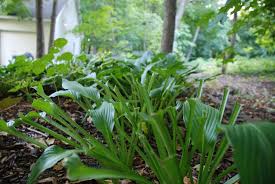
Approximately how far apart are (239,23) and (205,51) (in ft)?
67.0

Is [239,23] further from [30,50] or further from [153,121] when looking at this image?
[30,50]

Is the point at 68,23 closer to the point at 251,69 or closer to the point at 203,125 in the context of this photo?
the point at 251,69

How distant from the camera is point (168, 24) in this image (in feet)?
12.3

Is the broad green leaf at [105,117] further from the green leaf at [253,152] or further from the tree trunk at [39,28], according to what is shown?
the tree trunk at [39,28]

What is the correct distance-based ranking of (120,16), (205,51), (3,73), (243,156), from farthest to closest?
(205,51), (120,16), (3,73), (243,156)

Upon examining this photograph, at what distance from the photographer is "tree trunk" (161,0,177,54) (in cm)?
366

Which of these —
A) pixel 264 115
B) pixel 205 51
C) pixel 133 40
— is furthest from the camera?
pixel 205 51

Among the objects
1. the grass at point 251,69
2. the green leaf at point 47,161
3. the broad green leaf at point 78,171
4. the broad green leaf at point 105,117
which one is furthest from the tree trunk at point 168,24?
the broad green leaf at point 78,171

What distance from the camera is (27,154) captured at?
4.75 feet

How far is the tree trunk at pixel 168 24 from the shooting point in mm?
3657

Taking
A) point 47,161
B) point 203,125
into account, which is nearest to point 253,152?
point 203,125

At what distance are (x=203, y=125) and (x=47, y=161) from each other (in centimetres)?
48

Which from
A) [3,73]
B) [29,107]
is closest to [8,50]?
[3,73]

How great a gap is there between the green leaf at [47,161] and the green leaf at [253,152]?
49 centimetres
